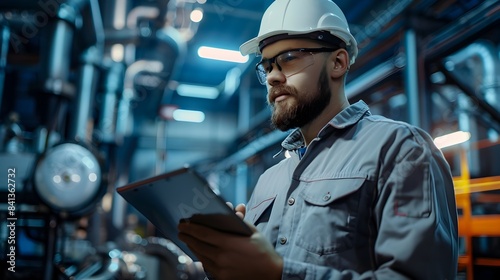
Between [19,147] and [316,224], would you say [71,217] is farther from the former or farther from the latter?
[316,224]

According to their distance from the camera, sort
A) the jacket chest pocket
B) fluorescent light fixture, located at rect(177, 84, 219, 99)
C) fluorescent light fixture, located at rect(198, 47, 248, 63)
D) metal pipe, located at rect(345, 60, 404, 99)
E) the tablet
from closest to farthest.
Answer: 1. the tablet
2. the jacket chest pocket
3. metal pipe, located at rect(345, 60, 404, 99)
4. fluorescent light fixture, located at rect(198, 47, 248, 63)
5. fluorescent light fixture, located at rect(177, 84, 219, 99)

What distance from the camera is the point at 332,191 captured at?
1061 mm

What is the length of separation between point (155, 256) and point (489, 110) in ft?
11.5

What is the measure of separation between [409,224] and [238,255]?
38 cm

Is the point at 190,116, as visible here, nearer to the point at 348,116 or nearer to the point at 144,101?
the point at 144,101

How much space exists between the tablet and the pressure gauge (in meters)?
1.87

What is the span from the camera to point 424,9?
10.8 feet

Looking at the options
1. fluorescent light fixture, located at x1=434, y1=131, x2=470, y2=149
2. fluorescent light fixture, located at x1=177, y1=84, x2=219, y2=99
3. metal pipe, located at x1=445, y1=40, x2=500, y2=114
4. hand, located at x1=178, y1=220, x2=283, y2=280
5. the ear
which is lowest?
hand, located at x1=178, y1=220, x2=283, y2=280

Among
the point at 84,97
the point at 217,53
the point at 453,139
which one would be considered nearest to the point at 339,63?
the point at 453,139

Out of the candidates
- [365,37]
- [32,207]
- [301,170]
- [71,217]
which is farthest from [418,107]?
[32,207]

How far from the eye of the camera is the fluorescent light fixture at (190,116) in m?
11.8

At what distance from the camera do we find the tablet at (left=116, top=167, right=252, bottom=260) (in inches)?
33.4

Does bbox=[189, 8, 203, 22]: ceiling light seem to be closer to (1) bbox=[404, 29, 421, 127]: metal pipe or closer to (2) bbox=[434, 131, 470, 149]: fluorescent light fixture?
(1) bbox=[404, 29, 421, 127]: metal pipe

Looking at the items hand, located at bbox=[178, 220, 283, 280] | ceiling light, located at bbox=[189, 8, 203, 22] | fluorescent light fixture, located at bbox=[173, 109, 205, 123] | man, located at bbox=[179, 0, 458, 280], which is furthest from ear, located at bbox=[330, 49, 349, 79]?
fluorescent light fixture, located at bbox=[173, 109, 205, 123]
